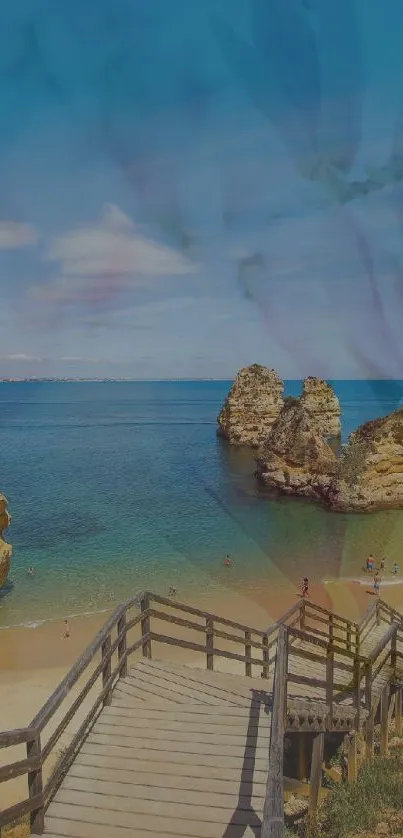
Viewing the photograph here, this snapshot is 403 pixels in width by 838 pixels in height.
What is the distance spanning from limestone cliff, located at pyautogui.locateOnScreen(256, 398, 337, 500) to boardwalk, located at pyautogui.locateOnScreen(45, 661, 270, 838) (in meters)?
40.0

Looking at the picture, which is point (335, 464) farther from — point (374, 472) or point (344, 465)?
point (374, 472)

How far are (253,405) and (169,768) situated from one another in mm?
81701

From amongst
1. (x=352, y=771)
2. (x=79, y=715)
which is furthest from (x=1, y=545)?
(x=352, y=771)

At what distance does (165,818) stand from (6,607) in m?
22.1

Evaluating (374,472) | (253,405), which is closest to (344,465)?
(374,472)

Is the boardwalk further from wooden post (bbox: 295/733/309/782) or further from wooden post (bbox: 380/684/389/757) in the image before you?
wooden post (bbox: 380/684/389/757)

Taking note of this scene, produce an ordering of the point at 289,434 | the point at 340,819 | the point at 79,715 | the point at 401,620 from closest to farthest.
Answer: the point at 340,819, the point at 79,715, the point at 401,620, the point at 289,434

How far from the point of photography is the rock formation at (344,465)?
43.8m

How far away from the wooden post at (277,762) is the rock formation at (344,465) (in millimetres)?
37749

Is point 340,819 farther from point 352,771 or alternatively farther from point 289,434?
point 289,434

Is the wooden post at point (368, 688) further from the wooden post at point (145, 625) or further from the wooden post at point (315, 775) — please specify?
the wooden post at point (145, 625)

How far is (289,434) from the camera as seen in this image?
5000cm

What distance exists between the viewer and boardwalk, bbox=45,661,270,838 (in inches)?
220

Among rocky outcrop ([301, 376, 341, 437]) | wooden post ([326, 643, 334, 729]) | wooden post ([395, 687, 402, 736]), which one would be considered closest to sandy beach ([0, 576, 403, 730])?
wooden post ([395, 687, 402, 736])
